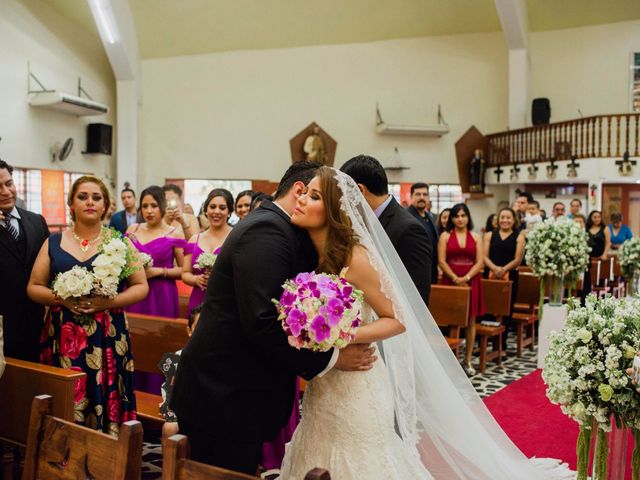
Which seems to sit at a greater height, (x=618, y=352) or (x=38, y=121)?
(x=38, y=121)

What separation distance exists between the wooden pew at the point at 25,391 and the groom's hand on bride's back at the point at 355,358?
1321mm

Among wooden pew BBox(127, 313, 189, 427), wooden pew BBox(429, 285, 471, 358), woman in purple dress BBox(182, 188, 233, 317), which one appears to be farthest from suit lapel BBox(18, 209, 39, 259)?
wooden pew BBox(429, 285, 471, 358)

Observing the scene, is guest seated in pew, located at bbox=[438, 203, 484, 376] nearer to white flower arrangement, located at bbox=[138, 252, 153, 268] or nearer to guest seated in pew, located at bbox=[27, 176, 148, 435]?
white flower arrangement, located at bbox=[138, 252, 153, 268]

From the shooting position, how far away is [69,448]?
1935mm

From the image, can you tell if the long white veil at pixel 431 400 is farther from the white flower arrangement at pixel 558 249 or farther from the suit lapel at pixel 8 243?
the white flower arrangement at pixel 558 249

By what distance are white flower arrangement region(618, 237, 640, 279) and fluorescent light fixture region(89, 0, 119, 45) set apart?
10073 mm

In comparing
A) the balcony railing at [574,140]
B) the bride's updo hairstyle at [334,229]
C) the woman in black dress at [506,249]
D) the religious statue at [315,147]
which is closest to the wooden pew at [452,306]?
the woman in black dress at [506,249]

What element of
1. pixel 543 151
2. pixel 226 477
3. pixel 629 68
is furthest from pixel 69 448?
pixel 629 68

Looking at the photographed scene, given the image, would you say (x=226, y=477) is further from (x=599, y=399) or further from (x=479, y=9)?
(x=479, y=9)

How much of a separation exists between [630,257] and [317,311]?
726 cm

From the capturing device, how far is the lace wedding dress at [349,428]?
250 cm

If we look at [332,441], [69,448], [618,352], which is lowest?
[332,441]

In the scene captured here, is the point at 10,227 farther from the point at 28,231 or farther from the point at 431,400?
the point at 431,400

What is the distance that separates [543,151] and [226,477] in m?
13.9
